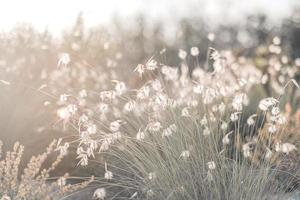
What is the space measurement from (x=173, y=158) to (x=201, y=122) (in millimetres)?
305

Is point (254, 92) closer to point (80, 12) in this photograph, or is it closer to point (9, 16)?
point (80, 12)

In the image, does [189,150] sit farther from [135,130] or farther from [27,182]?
[27,182]

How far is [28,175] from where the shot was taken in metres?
4.04

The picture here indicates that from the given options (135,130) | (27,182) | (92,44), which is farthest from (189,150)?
(92,44)

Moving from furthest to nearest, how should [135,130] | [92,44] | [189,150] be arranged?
1. [92,44]
2. [135,130]
3. [189,150]

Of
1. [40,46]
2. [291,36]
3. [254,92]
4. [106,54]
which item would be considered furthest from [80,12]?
[291,36]

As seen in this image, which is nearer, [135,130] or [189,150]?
[189,150]

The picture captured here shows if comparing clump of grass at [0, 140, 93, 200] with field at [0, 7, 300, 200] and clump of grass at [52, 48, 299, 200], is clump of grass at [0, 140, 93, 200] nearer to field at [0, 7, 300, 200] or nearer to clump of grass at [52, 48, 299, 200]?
field at [0, 7, 300, 200]

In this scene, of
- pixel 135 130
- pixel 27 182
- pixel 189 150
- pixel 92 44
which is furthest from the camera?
pixel 92 44

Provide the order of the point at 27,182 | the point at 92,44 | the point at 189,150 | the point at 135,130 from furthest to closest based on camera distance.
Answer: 1. the point at 92,44
2. the point at 135,130
3. the point at 189,150
4. the point at 27,182

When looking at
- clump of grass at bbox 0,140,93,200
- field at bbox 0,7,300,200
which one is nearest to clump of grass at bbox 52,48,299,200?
field at bbox 0,7,300,200

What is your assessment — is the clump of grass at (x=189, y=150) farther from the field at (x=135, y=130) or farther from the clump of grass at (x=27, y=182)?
the clump of grass at (x=27, y=182)

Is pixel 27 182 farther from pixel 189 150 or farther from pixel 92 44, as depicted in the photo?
pixel 92 44

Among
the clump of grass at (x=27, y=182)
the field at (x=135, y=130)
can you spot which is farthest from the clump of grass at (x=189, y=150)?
the clump of grass at (x=27, y=182)
